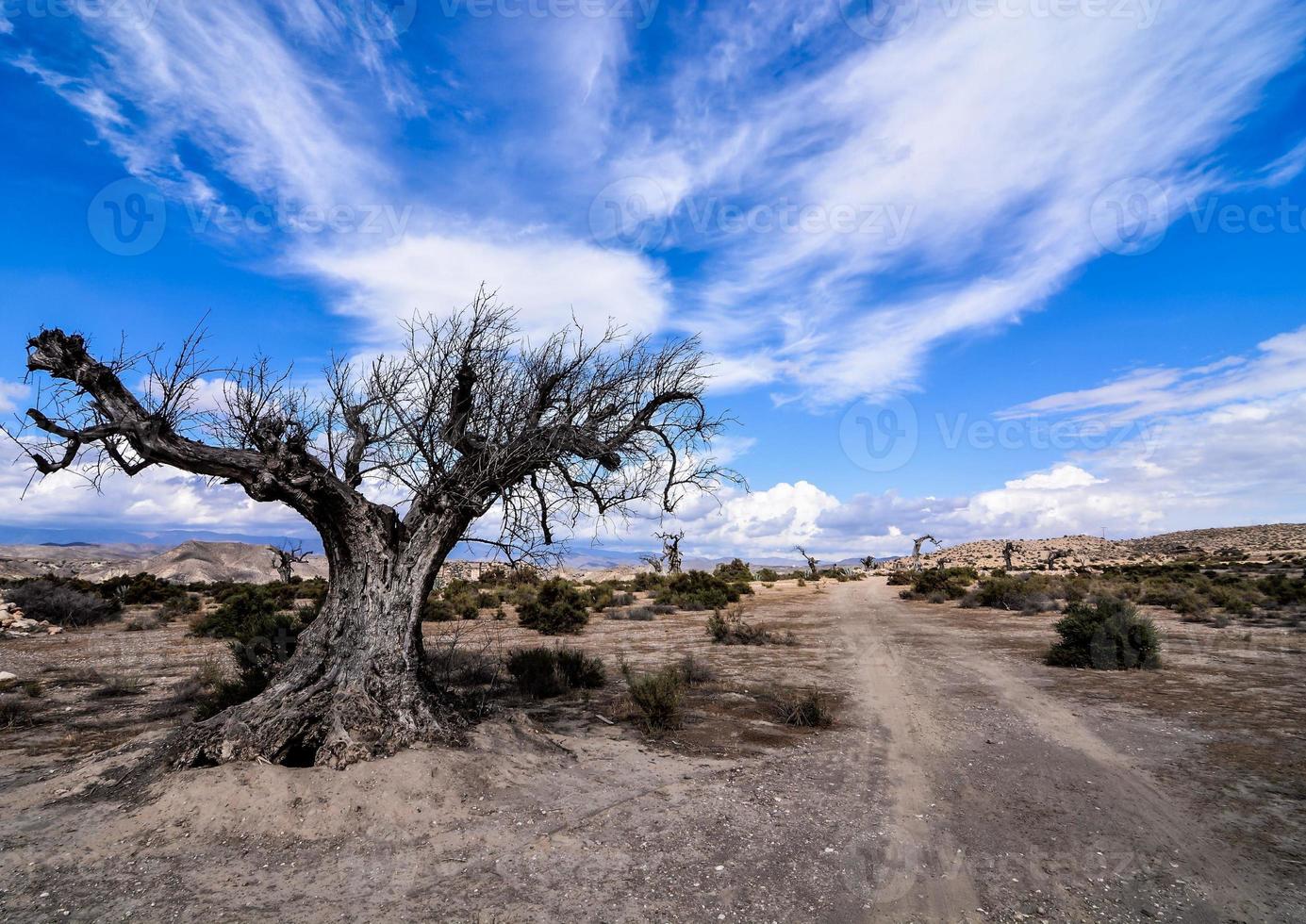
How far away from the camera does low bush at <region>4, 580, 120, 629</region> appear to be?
912 inches

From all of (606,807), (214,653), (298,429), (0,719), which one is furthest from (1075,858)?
(214,653)

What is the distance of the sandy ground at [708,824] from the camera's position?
4.94 m

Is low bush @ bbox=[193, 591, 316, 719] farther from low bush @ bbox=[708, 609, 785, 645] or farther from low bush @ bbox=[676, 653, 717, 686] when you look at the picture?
low bush @ bbox=[708, 609, 785, 645]

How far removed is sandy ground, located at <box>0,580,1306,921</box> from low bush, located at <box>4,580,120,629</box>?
680 inches

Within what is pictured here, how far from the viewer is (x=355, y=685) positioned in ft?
25.2

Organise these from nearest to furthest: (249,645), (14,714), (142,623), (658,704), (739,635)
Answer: (658,704), (14,714), (249,645), (739,635), (142,623)

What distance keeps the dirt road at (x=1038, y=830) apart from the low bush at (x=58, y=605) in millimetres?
27499

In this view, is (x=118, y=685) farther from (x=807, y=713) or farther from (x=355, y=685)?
(x=807, y=713)

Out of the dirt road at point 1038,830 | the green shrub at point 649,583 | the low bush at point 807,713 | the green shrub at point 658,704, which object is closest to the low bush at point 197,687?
the green shrub at point 658,704

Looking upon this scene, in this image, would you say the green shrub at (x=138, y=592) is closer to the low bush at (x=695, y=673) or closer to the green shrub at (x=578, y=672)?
the green shrub at (x=578, y=672)

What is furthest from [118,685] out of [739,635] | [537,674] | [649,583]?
[649,583]

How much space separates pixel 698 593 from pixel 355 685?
27.8 metres

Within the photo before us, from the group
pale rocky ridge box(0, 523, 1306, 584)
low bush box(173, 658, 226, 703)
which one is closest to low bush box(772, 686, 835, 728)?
low bush box(173, 658, 226, 703)

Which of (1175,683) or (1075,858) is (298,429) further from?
(1175,683)
